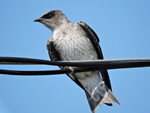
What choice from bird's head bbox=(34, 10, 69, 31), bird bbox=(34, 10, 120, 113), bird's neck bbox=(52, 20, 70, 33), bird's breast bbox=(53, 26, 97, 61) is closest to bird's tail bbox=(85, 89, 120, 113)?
bird bbox=(34, 10, 120, 113)

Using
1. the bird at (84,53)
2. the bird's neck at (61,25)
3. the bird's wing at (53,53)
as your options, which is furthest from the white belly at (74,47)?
the bird's neck at (61,25)

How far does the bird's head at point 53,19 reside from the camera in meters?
5.79

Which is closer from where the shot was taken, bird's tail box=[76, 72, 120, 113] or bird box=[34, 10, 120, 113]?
bird's tail box=[76, 72, 120, 113]

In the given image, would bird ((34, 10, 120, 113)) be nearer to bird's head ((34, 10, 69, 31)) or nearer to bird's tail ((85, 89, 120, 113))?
bird's tail ((85, 89, 120, 113))

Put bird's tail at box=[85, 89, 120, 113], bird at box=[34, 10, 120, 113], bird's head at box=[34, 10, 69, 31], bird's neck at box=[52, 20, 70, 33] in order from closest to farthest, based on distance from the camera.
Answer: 1. bird's tail at box=[85, 89, 120, 113]
2. bird at box=[34, 10, 120, 113]
3. bird's neck at box=[52, 20, 70, 33]
4. bird's head at box=[34, 10, 69, 31]

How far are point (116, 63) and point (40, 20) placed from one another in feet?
11.8

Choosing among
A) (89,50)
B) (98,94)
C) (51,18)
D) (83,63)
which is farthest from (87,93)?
(83,63)

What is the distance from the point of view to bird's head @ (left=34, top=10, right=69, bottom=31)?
5789mm

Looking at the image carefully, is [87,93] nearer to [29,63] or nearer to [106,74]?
[106,74]

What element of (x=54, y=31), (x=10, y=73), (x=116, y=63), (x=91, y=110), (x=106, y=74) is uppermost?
(x=54, y=31)

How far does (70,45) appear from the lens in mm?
4879

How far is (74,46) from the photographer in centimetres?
489

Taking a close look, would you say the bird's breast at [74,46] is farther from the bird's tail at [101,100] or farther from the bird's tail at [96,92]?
the bird's tail at [101,100]

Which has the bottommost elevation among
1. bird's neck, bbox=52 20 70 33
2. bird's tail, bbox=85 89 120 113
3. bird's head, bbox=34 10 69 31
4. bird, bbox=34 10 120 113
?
bird's tail, bbox=85 89 120 113
